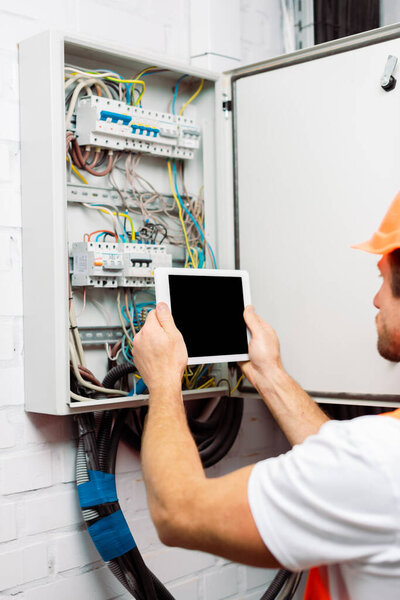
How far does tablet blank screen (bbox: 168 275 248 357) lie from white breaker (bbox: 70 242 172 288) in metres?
0.20

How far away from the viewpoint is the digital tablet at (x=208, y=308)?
1.67 metres

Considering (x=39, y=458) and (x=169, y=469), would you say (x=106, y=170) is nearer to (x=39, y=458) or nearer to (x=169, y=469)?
(x=39, y=458)

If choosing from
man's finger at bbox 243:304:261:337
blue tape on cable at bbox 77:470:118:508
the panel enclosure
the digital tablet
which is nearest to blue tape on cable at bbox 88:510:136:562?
blue tape on cable at bbox 77:470:118:508

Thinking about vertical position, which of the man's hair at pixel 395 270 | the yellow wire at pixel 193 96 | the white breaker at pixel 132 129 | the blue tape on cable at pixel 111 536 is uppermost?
the yellow wire at pixel 193 96

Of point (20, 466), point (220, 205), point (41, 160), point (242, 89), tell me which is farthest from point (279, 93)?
point (20, 466)

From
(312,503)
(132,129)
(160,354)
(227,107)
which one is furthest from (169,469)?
(227,107)

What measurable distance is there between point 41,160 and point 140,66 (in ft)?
1.48

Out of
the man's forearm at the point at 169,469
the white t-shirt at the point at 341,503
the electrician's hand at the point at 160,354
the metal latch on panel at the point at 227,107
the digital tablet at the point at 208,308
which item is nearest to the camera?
the white t-shirt at the point at 341,503

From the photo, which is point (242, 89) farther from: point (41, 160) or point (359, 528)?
point (359, 528)

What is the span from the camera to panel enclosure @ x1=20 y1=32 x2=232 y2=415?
1678 mm

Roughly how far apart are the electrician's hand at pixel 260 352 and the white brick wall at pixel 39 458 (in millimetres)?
464

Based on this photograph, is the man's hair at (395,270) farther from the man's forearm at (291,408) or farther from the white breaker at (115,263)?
the white breaker at (115,263)

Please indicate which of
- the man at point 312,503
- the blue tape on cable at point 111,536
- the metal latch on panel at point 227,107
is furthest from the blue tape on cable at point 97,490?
the metal latch on panel at point 227,107

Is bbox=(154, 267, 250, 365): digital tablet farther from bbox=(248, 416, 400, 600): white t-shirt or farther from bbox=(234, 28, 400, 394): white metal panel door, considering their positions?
bbox=(248, 416, 400, 600): white t-shirt
